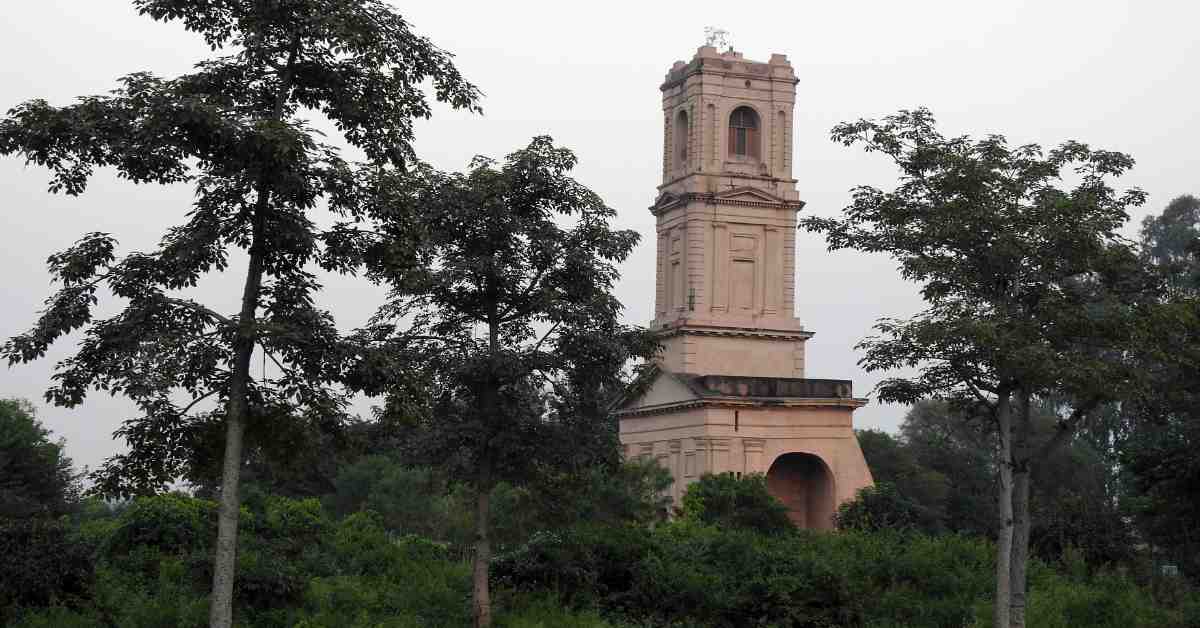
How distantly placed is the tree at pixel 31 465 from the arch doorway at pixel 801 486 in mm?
25118

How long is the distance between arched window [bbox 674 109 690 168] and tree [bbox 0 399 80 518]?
2526 centimetres

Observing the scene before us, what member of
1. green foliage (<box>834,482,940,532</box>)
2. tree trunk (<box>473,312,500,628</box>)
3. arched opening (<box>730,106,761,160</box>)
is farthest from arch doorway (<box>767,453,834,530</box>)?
tree trunk (<box>473,312,500,628</box>)

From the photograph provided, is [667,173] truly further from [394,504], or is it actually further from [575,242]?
[575,242]

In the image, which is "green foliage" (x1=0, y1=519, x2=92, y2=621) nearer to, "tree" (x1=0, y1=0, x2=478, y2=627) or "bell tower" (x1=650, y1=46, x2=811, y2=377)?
"tree" (x1=0, y1=0, x2=478, y2=627)

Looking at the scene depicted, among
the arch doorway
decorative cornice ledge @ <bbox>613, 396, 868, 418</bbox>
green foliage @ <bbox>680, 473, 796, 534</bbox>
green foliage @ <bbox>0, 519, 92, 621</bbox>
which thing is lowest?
green foliage @ <bbox>0, 519, 92, 621</bbox>

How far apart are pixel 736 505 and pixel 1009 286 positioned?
58.2ft

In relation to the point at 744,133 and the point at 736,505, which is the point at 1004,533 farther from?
the point at 744,133

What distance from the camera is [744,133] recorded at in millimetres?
55281

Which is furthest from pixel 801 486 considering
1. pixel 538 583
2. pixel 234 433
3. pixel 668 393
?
pixel 234 433

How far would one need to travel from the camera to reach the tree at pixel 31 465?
50.2 m

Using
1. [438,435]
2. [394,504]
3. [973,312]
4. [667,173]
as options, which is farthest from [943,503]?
[438,435]

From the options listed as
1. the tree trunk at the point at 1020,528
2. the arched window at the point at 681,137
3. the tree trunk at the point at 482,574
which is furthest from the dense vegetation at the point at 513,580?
the arched window at the point at 681,137

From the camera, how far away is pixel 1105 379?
940 inches

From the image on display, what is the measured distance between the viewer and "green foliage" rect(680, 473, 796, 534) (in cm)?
4097
